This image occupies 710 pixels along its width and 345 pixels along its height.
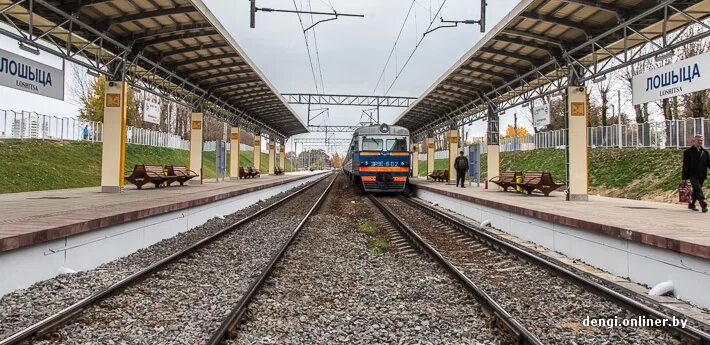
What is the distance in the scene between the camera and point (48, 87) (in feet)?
40.3

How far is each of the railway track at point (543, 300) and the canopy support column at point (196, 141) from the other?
16838mm

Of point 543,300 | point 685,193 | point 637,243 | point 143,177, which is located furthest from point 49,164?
point 685,193

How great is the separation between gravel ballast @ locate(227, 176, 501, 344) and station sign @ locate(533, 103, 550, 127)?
1133 cm

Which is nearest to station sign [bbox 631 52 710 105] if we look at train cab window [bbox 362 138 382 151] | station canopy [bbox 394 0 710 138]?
station canopy [bbox 394 0 710 138]

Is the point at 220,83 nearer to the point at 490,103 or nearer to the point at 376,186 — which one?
the point at 376,186

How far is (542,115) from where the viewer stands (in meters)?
17.8

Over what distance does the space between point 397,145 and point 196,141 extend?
9.90m

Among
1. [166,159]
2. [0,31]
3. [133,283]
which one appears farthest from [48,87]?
[166,159]

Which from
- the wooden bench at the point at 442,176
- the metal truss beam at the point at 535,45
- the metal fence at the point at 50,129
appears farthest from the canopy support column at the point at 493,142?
the metal fence at the point at 50,129

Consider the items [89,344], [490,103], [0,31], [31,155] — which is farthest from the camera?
[31,155]

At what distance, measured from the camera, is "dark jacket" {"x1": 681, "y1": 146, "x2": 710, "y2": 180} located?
32.9ft

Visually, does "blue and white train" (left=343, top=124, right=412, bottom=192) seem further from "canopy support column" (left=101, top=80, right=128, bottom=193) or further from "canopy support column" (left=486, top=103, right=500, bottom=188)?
"canopy support column" (left=101, top=80, right=128, bottom=193)

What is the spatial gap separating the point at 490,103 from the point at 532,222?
40.9 feet

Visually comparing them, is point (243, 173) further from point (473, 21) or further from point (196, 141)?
point (473, 21)
